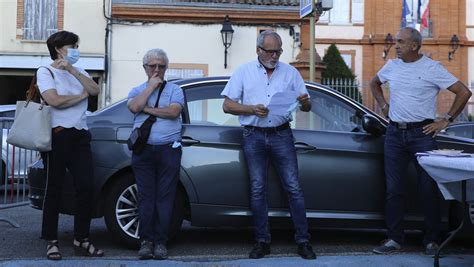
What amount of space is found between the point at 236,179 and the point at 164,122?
87 centimetres

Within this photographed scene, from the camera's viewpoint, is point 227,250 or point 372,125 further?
point 227,250

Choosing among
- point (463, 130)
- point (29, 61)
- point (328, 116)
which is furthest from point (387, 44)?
point (328, 116)

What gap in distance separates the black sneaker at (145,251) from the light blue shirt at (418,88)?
7.92 ft

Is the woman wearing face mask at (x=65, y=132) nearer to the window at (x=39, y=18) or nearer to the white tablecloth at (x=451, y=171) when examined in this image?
the white tablecloth at (x=451, y=171)

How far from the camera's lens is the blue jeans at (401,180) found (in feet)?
17.6

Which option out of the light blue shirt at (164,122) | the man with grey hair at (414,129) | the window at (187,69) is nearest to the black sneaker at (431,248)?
the man with grey hair at (414,129)

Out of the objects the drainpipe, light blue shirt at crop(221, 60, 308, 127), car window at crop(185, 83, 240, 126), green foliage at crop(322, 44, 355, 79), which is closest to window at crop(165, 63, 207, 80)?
the drainpipe

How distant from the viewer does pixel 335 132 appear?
5648mm

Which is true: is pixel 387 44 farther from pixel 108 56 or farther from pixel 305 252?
pixel 305 252

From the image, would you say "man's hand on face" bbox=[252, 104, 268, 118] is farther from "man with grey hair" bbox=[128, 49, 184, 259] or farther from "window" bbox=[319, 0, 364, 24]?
"window" bbox=[319, 0, 364, 24]

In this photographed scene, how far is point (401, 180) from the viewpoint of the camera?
545 cm

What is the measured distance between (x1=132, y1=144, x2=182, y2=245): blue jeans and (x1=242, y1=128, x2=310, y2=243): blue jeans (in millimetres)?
637

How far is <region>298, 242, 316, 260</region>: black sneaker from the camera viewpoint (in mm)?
5198

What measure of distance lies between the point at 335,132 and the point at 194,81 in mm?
1414
